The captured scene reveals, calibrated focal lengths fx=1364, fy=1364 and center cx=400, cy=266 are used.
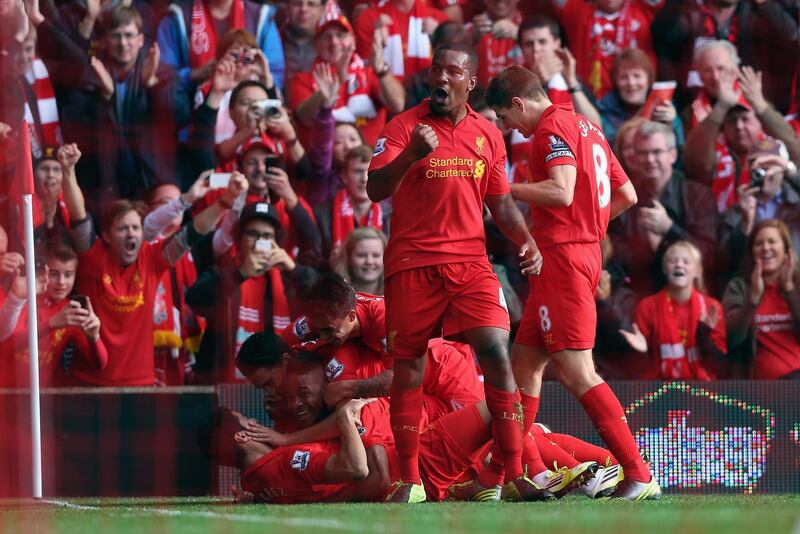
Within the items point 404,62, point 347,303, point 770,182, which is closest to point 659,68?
point 770,182

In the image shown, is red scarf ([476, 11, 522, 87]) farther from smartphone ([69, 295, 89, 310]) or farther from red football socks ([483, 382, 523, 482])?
red football socks ([483, 382, 523, 482])

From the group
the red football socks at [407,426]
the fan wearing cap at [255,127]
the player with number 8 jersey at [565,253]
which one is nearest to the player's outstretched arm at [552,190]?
the player with number 8 jersey at [565,253]

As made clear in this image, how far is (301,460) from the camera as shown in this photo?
5.69m

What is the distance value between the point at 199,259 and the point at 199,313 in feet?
1.04

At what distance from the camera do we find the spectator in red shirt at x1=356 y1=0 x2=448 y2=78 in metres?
8.59

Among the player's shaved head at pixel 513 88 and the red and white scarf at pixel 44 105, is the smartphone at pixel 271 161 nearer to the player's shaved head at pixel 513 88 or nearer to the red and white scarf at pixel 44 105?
the red and white scarf at pixel 44 105

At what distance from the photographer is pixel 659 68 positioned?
8.73m

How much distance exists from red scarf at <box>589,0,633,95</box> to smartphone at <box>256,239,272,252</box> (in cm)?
238

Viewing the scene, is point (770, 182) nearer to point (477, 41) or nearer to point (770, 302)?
point (770, 302)

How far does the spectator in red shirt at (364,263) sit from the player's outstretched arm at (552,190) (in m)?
2.23

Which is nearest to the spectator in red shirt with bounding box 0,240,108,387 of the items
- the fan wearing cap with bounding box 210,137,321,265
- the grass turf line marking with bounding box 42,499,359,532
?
the fan wearing cap with bounding box 210,137,321,265

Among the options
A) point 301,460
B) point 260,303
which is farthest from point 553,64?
point 301,460

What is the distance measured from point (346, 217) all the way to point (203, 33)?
59.2 inches

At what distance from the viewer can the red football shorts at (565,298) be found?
18.4 ft
